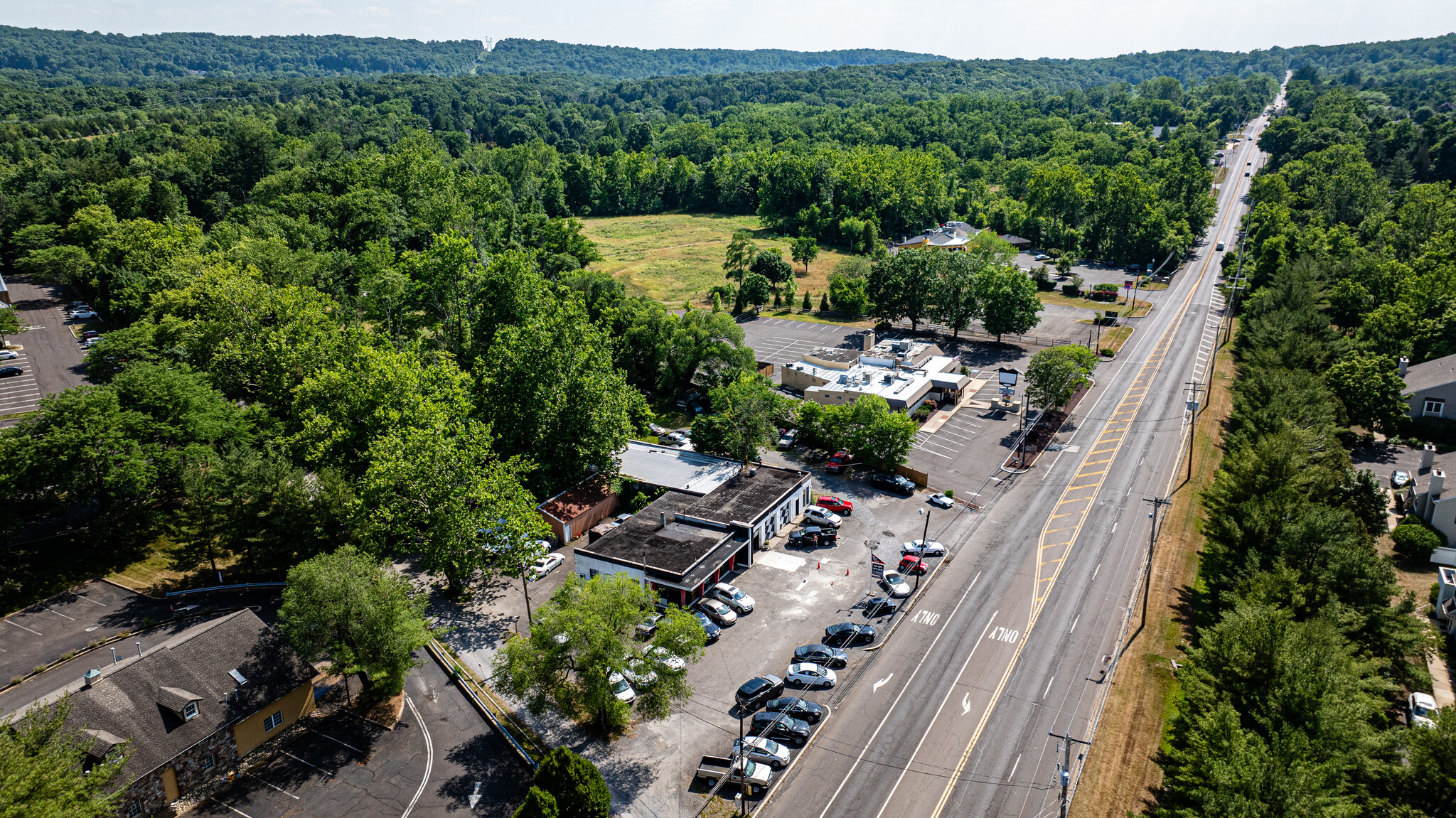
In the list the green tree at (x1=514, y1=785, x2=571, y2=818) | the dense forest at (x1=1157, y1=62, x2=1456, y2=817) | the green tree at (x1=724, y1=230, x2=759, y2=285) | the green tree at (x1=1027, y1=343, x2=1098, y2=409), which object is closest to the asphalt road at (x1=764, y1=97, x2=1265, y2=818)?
the green tree at (x1=1027, y1=343, x2=1098, y2=409)

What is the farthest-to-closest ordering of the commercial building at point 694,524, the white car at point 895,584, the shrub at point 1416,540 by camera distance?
1. the shrub at point 1416,540
2. the commercial building at point 694,524
3. the white car at point 895,584

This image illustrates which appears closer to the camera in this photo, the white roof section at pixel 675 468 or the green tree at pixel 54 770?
the green tree at pixel 54 770

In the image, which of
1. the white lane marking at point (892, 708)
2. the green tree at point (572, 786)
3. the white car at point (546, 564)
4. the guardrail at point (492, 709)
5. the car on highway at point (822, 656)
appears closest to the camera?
the green tree at point (572, 786)

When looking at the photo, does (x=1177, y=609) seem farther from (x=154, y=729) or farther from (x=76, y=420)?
(x=76, y=420)

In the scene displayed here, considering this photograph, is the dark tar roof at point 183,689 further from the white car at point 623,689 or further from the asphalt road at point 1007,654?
the asphalt road at point 1007,654

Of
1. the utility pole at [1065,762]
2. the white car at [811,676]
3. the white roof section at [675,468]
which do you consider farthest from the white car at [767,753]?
the white roof section at [675,468]

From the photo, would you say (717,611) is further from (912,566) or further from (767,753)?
(912,566)

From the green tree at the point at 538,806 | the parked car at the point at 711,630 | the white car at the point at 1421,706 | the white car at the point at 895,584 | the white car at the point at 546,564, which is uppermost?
the green tree at the point at 538,806
